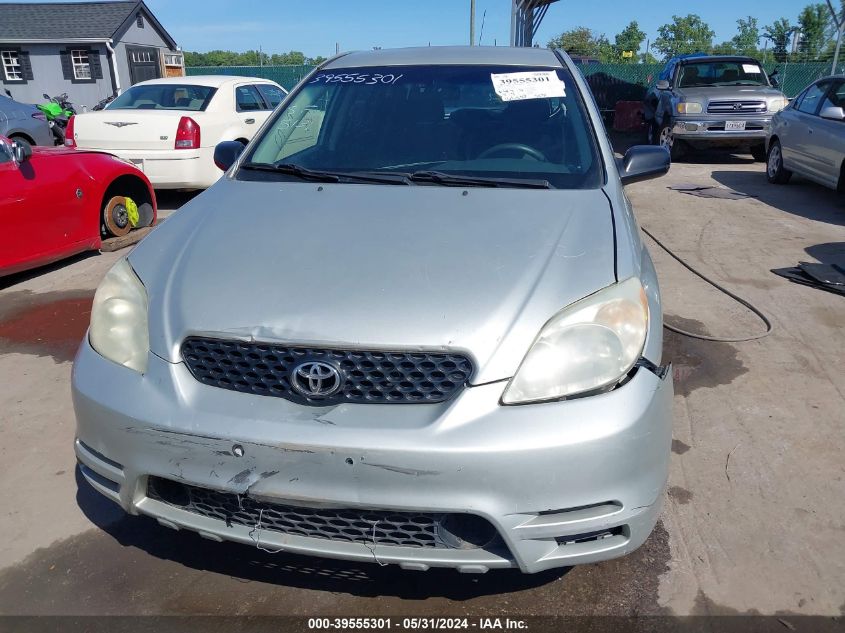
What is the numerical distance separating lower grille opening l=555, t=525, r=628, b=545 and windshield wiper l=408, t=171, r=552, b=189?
143 centimetres

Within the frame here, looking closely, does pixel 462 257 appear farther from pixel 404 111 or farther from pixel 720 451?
pixel 720 451

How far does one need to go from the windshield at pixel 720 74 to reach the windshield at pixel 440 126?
10805 mm

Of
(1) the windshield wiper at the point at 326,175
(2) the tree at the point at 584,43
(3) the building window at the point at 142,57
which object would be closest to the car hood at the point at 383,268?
(1) the windshield wiper at the point at 326,175

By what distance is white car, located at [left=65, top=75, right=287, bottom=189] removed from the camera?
8.16 m

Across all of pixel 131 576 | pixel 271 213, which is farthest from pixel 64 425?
pixel 271 213

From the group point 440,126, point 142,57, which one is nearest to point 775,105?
point 440,126

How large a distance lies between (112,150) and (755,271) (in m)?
7.00

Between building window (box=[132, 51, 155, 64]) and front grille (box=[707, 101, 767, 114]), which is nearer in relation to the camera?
front grille (box=[707, 101, 767, 114])

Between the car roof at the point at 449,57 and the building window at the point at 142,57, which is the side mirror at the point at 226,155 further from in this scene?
the building window at the point at 142,57

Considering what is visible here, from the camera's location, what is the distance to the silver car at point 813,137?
8.35 meters

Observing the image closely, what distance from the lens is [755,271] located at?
20.0 ft

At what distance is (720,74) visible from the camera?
13008 millimetres

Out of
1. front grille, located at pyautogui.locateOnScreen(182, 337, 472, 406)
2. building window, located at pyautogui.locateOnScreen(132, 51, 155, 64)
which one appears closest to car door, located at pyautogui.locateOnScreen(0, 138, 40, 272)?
front grille, located at pyautogui.locateOnScreen(182, 337, 472, 406)

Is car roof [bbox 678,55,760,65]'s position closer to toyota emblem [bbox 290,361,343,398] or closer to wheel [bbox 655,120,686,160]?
wheel [bbox 655,120,686,160]
